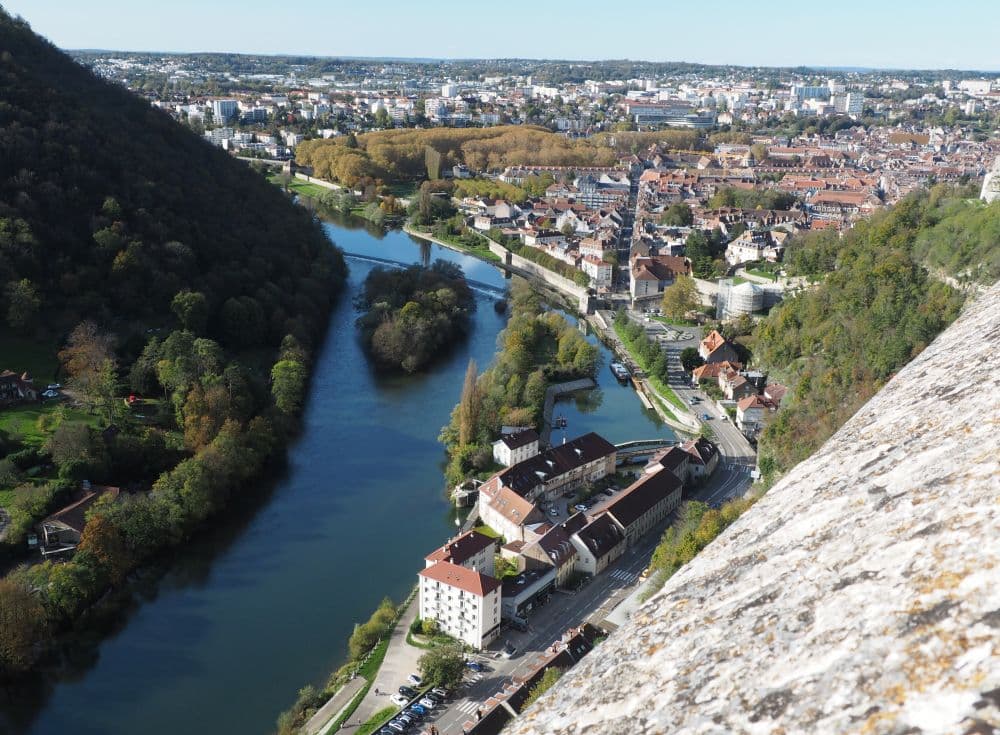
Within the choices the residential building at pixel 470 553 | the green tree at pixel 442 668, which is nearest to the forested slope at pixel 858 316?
the residential building at pixel 470 553

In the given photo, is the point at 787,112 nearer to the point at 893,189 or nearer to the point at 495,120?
the point at 495,120

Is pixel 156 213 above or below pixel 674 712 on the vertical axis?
below

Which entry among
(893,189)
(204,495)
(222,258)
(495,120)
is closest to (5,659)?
(204,495)

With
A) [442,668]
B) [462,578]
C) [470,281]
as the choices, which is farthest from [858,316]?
[470,281]

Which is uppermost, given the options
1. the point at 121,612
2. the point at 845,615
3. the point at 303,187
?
the point at 845,615

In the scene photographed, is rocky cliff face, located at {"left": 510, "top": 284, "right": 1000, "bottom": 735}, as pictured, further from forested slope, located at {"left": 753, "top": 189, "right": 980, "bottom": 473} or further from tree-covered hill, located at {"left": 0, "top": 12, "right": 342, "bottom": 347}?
tree-covered hill, located at {"left": 0, "top": 12, "right": 342, "bottom": 347}

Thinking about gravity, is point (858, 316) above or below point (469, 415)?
above

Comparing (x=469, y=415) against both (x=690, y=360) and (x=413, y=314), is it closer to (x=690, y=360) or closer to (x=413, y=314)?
(x=413, y=314)

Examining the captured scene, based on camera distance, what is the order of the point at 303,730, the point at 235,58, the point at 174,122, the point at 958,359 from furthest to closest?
the point at 235,58 < the point at 174,122 < the point at 303,730 < the point at 958,359
